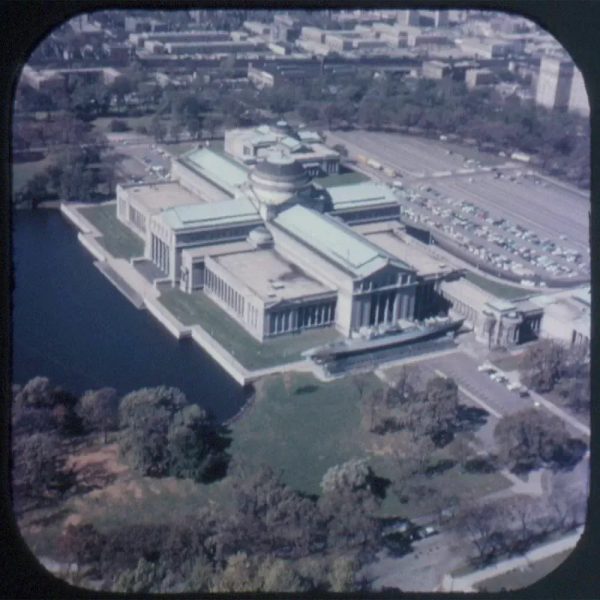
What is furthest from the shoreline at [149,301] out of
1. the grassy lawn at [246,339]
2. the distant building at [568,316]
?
the distant building at [568,316]

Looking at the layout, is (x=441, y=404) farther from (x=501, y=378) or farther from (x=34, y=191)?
(x=34, y=191)

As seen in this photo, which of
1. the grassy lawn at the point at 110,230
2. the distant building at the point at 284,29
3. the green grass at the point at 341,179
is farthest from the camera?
the green grass at the point at 341,179

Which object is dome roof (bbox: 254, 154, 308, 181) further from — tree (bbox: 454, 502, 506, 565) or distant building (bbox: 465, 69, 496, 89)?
tree (bbox: 454, 502, 506, 565)

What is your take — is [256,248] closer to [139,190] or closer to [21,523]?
[139,190]

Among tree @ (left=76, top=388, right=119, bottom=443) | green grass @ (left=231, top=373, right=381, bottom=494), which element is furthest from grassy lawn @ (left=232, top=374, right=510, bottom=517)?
tree @ (left=76, top=388, right=119, bottom=443)

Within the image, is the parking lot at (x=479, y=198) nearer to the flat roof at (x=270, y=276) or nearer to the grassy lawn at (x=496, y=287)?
the grassy lawn at (x=496, y=287)

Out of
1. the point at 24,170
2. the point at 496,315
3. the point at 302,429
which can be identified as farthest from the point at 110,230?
the point at 496,315

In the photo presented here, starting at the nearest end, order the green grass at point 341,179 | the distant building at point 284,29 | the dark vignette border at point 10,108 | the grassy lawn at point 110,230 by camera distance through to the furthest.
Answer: the dark vignette border at point 10,108, the distant building at point 284,29, the grassy lawn at point 110,230, the green grass at point 341,179
